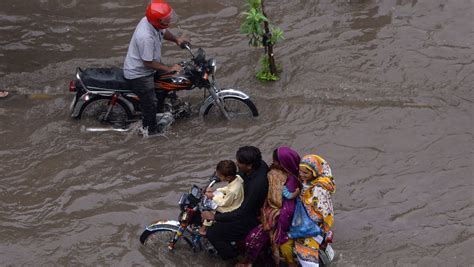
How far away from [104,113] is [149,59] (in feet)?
4.72

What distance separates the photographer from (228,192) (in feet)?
15.9

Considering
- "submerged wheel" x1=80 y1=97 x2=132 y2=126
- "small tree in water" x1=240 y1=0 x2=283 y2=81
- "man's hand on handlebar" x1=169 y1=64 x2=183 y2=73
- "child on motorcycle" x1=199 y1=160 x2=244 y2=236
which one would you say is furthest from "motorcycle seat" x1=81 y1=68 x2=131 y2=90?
"child on motorcycle" x1=199 y1=160 x2=244 y2=236

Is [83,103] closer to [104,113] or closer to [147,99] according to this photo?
[104,113]

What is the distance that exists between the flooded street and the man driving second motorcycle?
469 millimetres

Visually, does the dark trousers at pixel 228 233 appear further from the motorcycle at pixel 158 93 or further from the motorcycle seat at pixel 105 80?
the motorcycle seat at pixel 105 80

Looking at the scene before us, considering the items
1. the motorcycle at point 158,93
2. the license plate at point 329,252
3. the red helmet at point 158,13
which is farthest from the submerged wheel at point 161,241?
the red helmet at point 158,13

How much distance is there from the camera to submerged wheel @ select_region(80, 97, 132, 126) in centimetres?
741

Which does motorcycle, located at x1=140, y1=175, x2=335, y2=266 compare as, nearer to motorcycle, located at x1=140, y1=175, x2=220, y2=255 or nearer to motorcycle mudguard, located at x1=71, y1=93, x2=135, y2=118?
motorcycle, located at x1=140, y1=175, x2=220, y2=255

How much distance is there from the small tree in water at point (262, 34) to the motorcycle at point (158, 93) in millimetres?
893

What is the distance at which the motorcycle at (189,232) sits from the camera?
16.6 feet

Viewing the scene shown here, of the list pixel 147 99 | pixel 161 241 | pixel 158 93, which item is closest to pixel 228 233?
pixel 161 241

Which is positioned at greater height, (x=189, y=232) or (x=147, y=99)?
(x=147, y=99)

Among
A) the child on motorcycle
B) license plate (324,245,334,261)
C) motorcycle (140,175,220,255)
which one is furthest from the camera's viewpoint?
license plate (324,245,334,261)

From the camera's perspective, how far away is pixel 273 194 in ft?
15.9
